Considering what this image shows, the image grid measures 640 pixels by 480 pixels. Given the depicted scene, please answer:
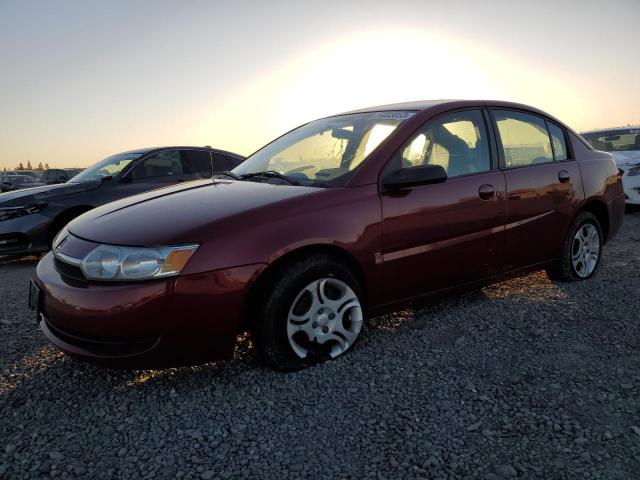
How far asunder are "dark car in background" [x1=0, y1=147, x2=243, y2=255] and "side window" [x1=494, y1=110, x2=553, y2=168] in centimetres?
439

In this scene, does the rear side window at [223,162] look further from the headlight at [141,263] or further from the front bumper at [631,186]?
the front bumper at [631,186]

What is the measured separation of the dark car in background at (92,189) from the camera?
558cm

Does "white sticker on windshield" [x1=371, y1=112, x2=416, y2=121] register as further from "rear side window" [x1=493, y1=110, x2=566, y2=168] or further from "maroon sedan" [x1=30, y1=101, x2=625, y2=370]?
"rear side window" [x1=493, y1=110, x2=566, y2=168]

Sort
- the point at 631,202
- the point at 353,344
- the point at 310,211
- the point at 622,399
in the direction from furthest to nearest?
the point at 631,202 < the point at 353,344 < the point at 310,211 < the point at 622,399

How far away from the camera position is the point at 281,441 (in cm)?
200

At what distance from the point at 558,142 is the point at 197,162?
471 cm

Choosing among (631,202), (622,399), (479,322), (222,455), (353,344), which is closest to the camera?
(222,455)

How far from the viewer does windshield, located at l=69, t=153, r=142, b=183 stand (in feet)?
20.8

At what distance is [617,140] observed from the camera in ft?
28.6

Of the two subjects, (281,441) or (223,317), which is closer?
(281,441)

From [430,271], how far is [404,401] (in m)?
0.97

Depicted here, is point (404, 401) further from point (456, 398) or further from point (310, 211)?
point (310, 211)

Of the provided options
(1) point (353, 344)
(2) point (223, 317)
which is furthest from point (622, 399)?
(2) point (223, 317)

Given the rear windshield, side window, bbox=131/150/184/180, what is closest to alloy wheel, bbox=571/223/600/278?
side window, bbox=131/150/184/180
